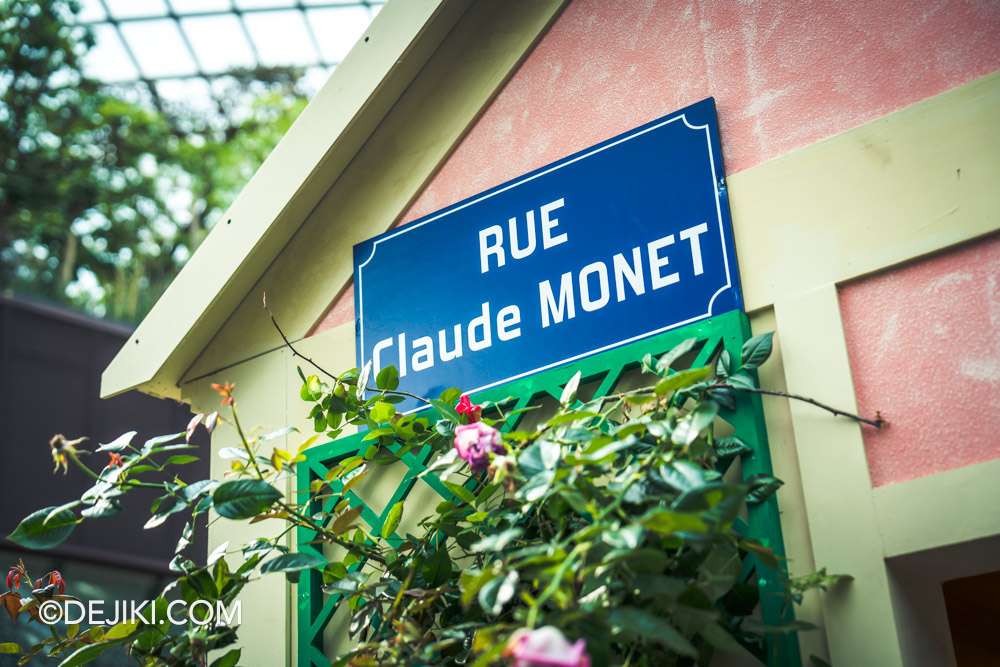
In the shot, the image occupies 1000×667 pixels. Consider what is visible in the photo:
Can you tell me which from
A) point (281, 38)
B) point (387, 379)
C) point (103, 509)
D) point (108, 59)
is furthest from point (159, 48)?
point (103, 509)

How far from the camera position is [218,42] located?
15.8 metres

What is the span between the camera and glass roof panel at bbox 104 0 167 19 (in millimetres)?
14805

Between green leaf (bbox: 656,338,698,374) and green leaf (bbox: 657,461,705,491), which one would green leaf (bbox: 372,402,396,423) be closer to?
green leaf (bbox: 656,338,698,374)

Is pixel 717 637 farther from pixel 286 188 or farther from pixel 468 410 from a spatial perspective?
pixel 286 188

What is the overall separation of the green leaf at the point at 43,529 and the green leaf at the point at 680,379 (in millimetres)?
1645

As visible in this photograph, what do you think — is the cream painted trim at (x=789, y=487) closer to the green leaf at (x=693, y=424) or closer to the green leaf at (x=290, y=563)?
the green leaf at (x=693, y=424)

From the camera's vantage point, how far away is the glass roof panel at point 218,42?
1509 centimetres

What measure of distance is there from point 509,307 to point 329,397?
0.68 metres

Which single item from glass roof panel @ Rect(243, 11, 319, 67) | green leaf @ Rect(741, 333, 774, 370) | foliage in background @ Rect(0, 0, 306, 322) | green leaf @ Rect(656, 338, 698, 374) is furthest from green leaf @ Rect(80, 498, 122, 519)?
glass roof panel @ Rect(243, 11, 319, 67)

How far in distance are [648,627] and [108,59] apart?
16.3 m

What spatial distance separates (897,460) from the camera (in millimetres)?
2684

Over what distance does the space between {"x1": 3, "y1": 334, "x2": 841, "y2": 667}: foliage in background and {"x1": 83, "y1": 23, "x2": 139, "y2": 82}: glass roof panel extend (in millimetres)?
14345

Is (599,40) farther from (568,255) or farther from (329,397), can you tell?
(329,397)

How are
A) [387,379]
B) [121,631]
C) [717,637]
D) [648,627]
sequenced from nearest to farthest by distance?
[648,627] → [717,637] → [121,631] → [387,379]
